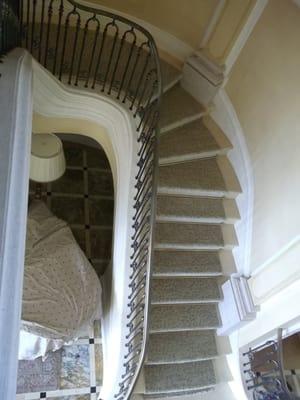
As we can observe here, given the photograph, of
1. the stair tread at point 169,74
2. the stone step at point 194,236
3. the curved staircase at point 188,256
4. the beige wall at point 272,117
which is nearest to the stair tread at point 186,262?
the curved staircase at point 188,256

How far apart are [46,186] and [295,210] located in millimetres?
3206

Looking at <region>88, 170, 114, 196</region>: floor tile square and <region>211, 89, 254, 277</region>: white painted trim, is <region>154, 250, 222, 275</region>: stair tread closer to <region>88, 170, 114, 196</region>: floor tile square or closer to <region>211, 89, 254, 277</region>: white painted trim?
<region>211, 89, 254, 277</region>: white painted trim

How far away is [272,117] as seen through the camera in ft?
10.1

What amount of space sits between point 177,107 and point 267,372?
3.21 m

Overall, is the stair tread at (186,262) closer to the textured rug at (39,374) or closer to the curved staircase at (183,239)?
the curved staircase at (183,239)

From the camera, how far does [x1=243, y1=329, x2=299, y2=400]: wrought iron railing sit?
3.21 m

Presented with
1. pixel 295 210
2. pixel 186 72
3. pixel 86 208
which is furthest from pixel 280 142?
pixel 86 208

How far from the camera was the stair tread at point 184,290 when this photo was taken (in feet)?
11.3

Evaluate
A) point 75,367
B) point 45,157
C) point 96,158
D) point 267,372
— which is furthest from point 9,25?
point 267,372

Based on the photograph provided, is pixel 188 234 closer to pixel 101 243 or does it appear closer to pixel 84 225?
pixel 101 243

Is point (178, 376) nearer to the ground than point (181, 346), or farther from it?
nearer to the ground

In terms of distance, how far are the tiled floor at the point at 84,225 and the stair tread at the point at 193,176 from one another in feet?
4.90

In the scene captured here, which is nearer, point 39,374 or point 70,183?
point 39,374

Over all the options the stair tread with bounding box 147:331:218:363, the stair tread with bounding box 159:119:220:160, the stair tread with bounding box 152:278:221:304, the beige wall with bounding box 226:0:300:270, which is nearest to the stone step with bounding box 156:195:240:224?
the beige wall with bounding box 226:0:300:270
